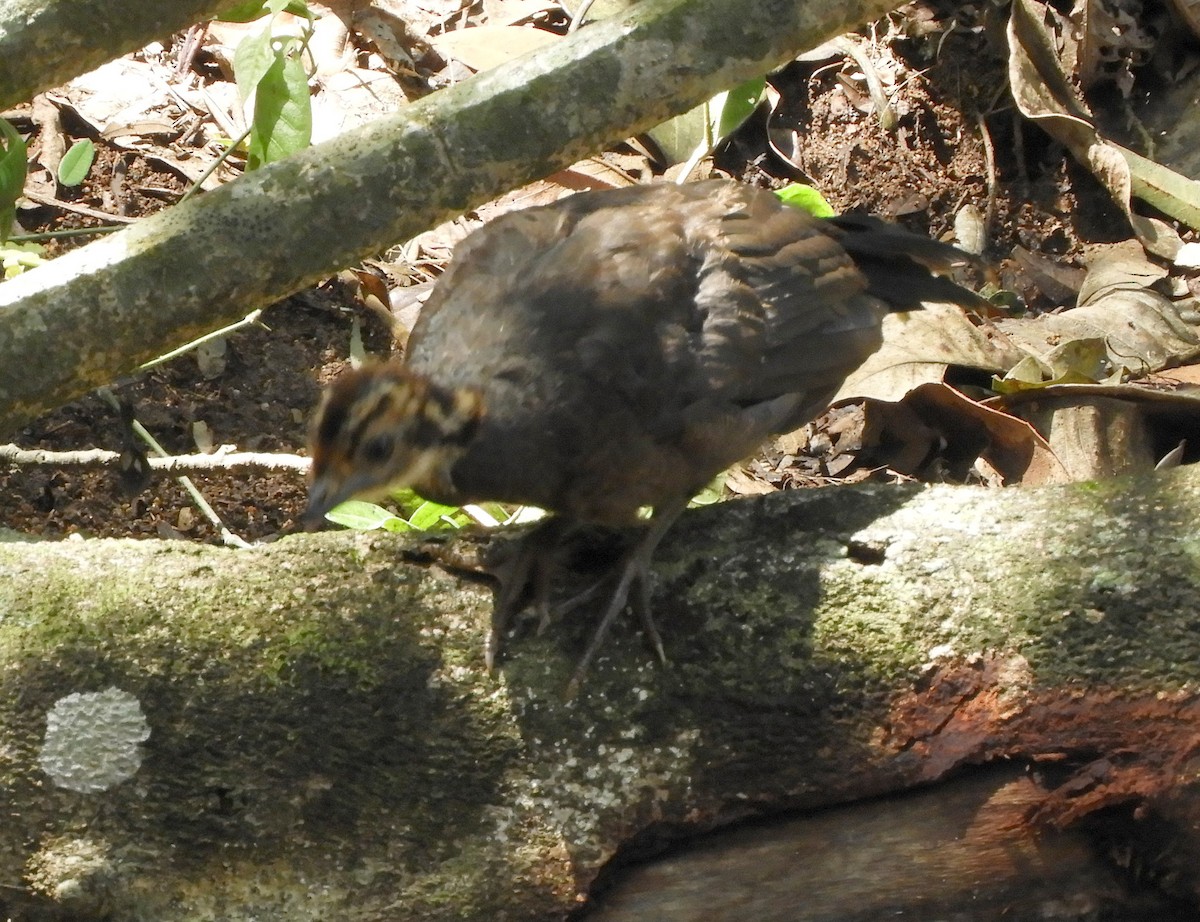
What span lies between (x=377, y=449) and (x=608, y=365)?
0.67 m

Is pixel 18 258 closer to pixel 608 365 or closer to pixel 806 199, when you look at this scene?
pixel 608 365

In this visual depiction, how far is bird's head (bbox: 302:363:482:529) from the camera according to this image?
3.09m

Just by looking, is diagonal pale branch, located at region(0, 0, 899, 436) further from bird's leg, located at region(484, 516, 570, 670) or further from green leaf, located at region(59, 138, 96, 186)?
green leaf, located at region(59, 138, 96, 186)

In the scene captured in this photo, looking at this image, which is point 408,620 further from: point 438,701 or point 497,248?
point 497,248

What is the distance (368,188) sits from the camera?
11.8ft

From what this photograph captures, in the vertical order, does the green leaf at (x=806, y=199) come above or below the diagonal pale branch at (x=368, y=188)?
below

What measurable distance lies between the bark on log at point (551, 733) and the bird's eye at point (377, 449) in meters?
0.27

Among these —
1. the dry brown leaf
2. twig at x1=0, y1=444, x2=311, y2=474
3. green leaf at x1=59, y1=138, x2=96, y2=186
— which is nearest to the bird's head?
twig at x1=0, y1=444, x2=311, y2=474

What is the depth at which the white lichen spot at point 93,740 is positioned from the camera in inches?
108

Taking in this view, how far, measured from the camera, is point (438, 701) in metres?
2.91

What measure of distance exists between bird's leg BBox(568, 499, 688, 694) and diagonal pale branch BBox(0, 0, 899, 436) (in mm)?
1073

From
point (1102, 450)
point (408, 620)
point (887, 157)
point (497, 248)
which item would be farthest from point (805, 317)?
point (887, 157)

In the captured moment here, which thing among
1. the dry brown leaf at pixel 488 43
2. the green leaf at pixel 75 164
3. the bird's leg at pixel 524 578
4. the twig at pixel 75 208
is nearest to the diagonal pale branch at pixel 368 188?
the bird's leg at pixel 524 578

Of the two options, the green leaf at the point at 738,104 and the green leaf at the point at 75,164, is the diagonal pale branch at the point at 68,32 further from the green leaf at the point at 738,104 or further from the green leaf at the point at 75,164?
the green leaf at the point at 738,104
